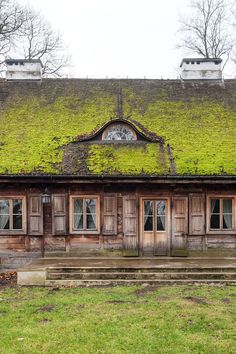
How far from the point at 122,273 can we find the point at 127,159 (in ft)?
13.9

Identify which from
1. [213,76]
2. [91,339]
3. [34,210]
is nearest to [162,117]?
[213,76]

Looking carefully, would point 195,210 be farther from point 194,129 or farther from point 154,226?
point 194,129

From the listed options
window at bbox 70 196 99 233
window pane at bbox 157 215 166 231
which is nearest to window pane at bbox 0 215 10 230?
window at bbox 70 196 99 233

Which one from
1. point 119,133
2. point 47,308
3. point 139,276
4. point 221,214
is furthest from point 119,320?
point 119,133

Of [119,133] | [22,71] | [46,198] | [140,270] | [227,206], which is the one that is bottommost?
[140,270]

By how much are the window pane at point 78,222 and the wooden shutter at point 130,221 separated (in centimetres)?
143

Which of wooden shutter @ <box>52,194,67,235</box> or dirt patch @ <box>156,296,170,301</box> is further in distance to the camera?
wooden shutter @ <box>52,194,67,235</box>

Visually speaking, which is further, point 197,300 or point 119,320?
point 197,300

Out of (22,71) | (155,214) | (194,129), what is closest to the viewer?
(155,214)

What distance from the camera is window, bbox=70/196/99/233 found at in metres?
13.6

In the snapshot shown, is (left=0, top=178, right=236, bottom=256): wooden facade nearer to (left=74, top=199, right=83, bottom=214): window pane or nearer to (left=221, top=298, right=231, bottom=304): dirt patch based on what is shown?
(left=74, top=199, right=83, bottom=214): window pane

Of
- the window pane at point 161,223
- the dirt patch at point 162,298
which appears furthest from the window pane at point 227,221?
the dirt patch at point 162,298

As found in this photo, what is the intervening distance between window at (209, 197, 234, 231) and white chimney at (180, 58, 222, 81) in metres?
7.76

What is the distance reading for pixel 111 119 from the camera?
15.2 m
